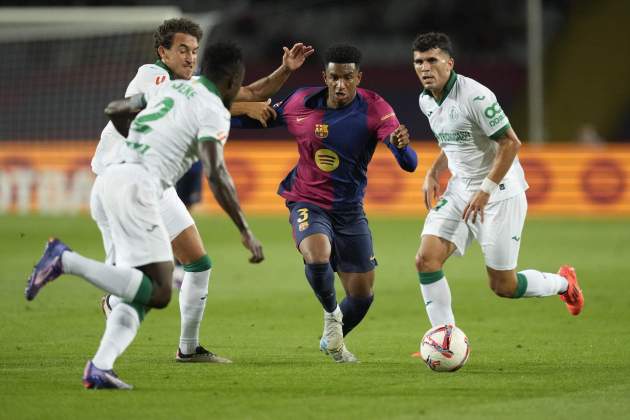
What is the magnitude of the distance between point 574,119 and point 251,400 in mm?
28911

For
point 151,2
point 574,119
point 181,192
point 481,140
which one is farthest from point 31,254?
point 574,119

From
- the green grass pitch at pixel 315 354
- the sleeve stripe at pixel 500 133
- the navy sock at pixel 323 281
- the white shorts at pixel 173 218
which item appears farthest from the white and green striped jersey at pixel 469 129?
the white shorts at pixel 173 218

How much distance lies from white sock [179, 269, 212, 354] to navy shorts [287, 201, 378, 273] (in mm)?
812

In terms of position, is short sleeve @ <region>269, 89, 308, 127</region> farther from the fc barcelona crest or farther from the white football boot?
the white football boot

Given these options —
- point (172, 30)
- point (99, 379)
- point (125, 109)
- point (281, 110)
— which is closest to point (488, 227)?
point (281, 110)

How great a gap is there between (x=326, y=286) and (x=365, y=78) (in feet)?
86.5

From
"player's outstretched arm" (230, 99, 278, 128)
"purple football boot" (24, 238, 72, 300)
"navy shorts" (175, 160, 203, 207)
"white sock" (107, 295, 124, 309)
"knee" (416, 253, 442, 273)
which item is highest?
"player's outstretched arm" (230, 99, 278, 128)

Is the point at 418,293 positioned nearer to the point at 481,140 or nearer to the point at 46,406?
the point at 481,140

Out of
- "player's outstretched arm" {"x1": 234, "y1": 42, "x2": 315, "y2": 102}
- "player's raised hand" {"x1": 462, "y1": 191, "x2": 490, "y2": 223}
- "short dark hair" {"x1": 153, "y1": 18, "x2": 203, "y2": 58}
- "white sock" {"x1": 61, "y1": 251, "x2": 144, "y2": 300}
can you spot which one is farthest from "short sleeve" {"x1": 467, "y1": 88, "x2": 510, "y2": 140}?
"white sock" {"x1": 61, "y1": 251, "x2": 144, "y2": 300}

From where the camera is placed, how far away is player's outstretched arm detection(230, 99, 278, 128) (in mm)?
8945

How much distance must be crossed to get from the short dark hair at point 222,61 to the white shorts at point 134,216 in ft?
2.46

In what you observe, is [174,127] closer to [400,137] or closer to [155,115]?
[155,115]

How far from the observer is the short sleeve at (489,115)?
8.34m

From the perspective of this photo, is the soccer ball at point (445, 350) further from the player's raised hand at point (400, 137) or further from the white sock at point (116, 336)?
the white sock at point (116, 336)
